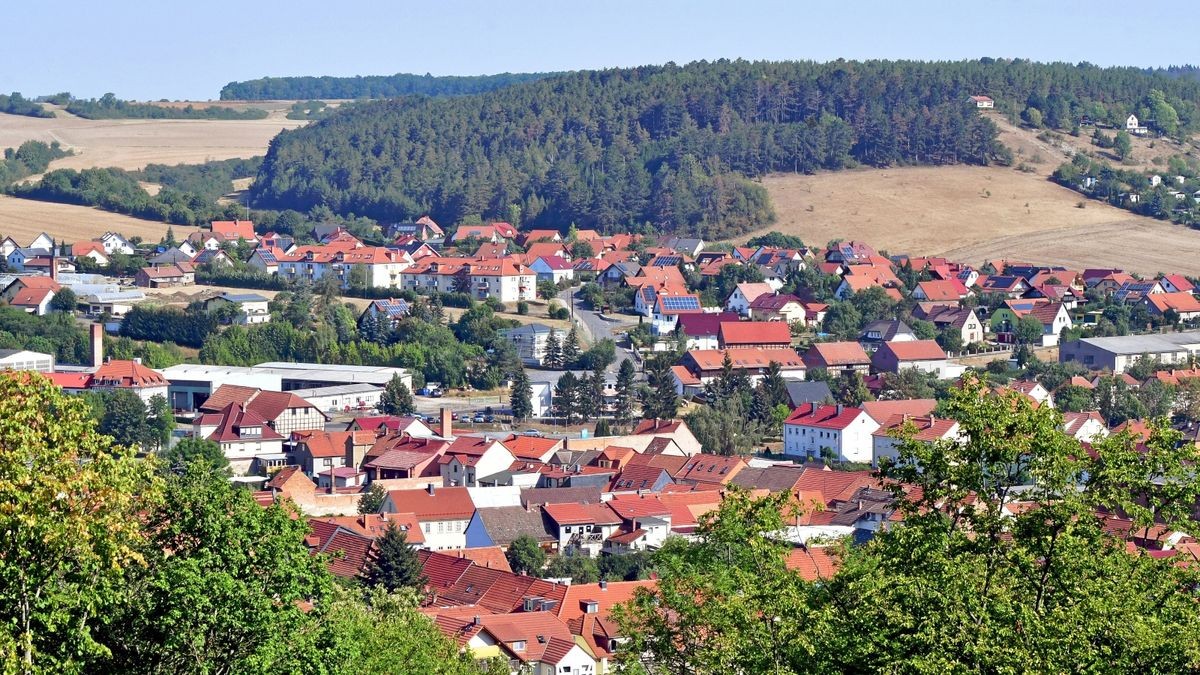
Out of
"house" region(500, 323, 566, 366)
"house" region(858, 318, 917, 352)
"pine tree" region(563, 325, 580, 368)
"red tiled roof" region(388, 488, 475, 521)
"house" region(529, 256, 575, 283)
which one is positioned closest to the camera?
"red tiled roof" region(388, 488, 475, 521)

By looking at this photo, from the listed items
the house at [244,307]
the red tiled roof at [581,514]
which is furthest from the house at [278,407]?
the house at [244,307]

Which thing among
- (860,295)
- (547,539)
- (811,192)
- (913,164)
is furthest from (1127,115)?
(547,539)

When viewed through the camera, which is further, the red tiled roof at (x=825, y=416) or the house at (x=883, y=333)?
the house at (x=883, y=333)

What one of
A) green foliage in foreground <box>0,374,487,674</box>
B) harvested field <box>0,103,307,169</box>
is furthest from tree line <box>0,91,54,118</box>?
green foliage in foreground <box>0,374,487,674</box>

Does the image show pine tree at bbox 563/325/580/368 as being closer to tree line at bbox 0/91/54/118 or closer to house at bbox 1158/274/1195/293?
house at bbox 1158/274/1195/293

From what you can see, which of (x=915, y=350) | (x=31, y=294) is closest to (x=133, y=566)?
(x=915, y=350)

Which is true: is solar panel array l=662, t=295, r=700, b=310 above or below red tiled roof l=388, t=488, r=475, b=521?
below

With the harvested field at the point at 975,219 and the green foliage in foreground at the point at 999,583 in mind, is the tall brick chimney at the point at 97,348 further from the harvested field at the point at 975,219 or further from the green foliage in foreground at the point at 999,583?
the green foliage in foreground at the point at 999,583
